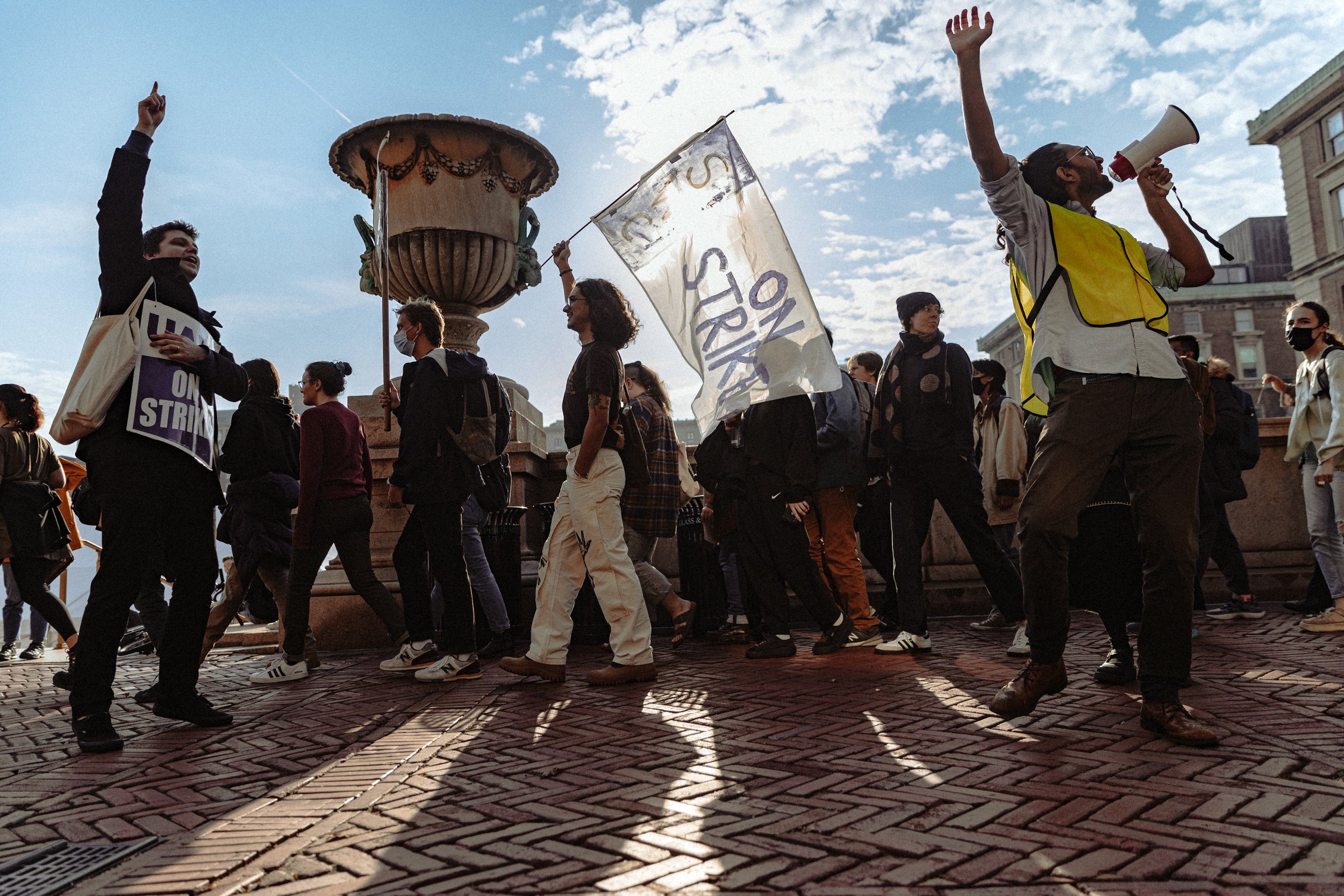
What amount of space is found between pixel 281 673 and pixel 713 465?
2.81m

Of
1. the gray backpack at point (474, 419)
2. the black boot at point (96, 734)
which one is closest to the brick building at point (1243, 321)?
the gray backpack at point (474, 419)

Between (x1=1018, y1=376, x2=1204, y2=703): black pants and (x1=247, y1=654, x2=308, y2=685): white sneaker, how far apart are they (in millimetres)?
4185

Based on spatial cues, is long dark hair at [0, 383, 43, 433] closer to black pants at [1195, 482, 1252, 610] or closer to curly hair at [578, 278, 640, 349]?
curly hair at [578, 278, 640, 349]

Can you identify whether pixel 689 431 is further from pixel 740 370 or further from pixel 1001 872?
pixel 1001 872

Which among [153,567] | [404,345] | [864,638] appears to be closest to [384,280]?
[404,345]

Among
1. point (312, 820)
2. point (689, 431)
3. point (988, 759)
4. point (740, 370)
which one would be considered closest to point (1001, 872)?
point (988, 759)

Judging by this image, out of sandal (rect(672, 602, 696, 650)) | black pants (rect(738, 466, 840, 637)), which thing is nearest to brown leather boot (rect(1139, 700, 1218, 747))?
black pants (rect(738, 466, 840, 637))

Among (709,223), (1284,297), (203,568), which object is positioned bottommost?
(203,568)

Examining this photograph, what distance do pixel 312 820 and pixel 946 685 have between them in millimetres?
2783

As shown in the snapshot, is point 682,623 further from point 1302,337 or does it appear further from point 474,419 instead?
point 1302,337

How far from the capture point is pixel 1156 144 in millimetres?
3295

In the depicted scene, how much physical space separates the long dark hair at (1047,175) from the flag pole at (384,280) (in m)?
4.17

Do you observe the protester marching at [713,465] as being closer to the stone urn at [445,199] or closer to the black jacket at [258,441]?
the black jacket at [258,441]

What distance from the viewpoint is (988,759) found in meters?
2.88
